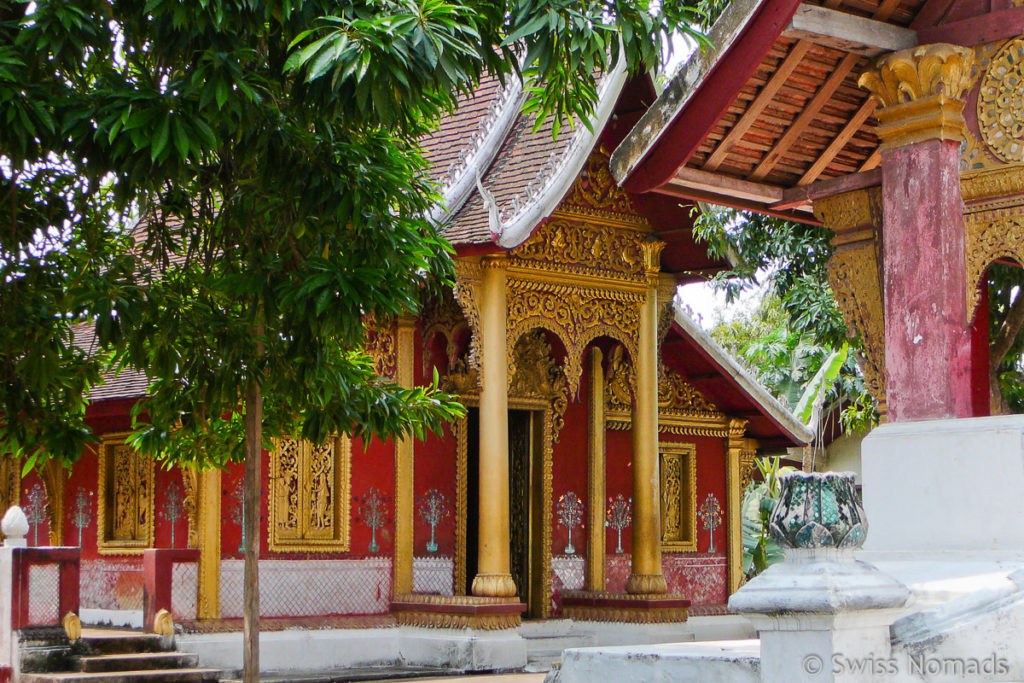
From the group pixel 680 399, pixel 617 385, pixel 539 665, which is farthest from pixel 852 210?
pixel 680 399

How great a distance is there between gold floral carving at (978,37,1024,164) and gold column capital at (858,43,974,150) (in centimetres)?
13

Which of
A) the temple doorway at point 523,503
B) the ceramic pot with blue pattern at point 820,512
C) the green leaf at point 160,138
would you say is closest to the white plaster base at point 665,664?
the ceramic pot with blue pattern at point 820,512

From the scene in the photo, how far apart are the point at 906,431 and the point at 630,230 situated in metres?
8.30

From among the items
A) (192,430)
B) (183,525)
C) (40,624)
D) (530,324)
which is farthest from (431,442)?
(192,430)

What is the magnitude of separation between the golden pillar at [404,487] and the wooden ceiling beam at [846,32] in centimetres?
719

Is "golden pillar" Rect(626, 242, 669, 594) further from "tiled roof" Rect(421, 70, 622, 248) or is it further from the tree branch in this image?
the tree branch

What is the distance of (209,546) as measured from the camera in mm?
12414

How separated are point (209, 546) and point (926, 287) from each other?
770 cm

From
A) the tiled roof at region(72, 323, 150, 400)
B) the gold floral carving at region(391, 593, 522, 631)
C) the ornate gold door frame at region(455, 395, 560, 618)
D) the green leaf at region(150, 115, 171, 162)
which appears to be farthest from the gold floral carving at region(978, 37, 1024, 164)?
the tiled roof at region(72, 323, 150, 400)

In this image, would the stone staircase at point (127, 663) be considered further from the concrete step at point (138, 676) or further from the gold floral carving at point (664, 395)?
the gold floral carving at point (664, 395)

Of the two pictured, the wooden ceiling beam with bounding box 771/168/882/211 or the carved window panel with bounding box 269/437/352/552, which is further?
the carved window panel with bounding box 269/437/352/552

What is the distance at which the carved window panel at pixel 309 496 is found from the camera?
12.9m

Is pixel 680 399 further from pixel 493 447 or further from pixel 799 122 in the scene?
pixel 799 122

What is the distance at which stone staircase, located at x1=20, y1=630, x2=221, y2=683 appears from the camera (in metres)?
11.1
